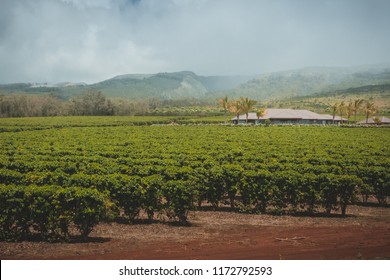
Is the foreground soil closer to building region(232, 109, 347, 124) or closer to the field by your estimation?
the field

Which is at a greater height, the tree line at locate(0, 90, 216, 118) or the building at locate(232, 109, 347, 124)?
the tree line at locate(0, 90, 216, 118)

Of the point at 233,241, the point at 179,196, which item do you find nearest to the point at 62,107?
the point at 179,196

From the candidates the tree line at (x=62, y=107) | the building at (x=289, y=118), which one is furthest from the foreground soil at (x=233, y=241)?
the tree line at (x=62, y=107)

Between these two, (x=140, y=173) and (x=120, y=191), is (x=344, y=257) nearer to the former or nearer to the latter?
(x=120, y=191)

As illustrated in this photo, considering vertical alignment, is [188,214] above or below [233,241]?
below

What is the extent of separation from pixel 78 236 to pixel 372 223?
1179 cm

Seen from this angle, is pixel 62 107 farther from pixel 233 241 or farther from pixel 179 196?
pixel 233 241

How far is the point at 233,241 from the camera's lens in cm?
1041

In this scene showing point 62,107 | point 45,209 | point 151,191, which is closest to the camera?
point 45,209

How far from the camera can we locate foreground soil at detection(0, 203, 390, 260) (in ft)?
29.5

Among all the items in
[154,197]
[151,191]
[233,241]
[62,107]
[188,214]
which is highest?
[62,107]

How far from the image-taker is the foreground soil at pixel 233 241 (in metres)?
8.99

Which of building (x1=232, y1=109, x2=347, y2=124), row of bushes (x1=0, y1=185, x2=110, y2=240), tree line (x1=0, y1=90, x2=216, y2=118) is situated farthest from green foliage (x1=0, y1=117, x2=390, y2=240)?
tree line (x1=0, y1=90, x2=216, y2=118)
